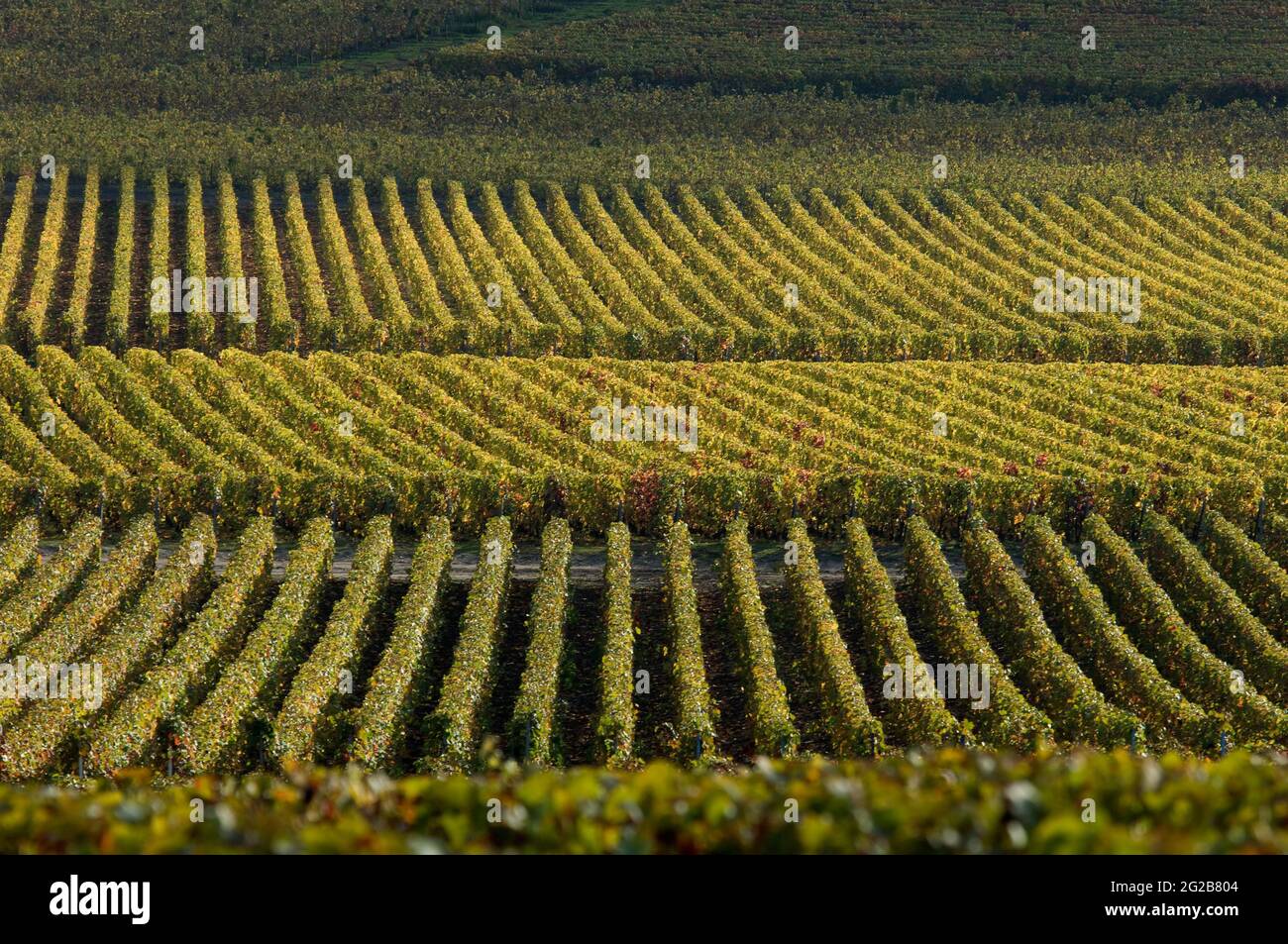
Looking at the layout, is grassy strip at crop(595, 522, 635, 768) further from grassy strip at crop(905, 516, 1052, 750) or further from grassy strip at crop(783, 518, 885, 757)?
grassy strip at crop(905, 516, 1052, 750)

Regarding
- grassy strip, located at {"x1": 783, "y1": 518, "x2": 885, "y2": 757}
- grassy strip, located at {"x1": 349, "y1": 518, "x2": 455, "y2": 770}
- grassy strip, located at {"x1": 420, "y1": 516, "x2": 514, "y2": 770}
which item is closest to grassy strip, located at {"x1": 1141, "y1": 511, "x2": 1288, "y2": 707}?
grassy strip, located at {"x1": 783, "y1": 518, "x2": 885, "y2": 757}

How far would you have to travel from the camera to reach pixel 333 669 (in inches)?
1165

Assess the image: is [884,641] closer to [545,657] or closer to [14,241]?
[545,657]

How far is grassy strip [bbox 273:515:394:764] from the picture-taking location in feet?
89.7

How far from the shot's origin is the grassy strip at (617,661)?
27250 mm

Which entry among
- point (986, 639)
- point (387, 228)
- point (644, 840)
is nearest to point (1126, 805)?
point (644, 840)

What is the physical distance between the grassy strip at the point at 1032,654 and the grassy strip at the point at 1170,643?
71.2 inches

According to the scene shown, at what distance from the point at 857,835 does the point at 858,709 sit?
15894 mm

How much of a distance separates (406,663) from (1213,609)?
15.5 meters

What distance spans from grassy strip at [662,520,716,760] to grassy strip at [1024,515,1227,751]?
711cm

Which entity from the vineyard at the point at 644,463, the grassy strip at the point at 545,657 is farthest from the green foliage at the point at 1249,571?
the grassy strip at the point at 545,657

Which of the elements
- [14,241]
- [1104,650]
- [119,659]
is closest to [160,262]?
[14,241]

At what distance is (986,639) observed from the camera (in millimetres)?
33188

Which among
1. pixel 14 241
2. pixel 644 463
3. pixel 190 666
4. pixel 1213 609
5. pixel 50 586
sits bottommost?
pixel 190 666
